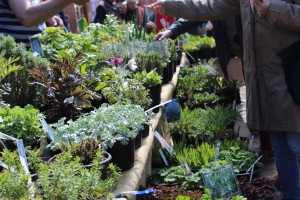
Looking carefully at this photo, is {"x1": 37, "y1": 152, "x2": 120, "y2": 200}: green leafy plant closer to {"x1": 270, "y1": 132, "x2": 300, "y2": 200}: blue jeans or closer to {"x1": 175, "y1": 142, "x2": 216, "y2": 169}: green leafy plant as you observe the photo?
{"x1": 175, "y1": 142, "x2": 216, "y2": 169}: green leafy plant

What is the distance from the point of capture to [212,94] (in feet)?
14.9

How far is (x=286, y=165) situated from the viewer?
283 centimetres

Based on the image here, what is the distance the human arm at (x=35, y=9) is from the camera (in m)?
2.90

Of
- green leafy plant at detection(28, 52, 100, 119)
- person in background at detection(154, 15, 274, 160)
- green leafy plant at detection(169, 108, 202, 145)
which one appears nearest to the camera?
green leafy plant at detection(28, 52, 100, 119)

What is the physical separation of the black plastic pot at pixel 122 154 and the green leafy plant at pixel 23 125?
321 mm

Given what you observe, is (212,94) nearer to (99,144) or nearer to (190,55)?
(190,55)

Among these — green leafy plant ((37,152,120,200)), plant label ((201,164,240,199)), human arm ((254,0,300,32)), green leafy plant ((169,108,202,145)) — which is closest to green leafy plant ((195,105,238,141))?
green leafy plant ((169,108,202,145))

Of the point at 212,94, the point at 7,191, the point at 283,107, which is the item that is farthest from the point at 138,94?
the point at 212,94

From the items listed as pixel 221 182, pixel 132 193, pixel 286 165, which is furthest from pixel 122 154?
pixel 286 165

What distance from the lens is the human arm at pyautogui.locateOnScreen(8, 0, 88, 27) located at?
2902 millimetres

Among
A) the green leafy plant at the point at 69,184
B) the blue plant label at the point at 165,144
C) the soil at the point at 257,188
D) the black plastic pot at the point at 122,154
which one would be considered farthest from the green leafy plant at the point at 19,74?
the soil at the point at 257,188

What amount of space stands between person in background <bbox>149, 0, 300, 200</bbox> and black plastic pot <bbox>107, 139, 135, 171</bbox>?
0.85 meters

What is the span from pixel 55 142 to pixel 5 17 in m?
1.47

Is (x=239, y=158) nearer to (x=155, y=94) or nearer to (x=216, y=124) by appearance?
(x=216, y=124)
